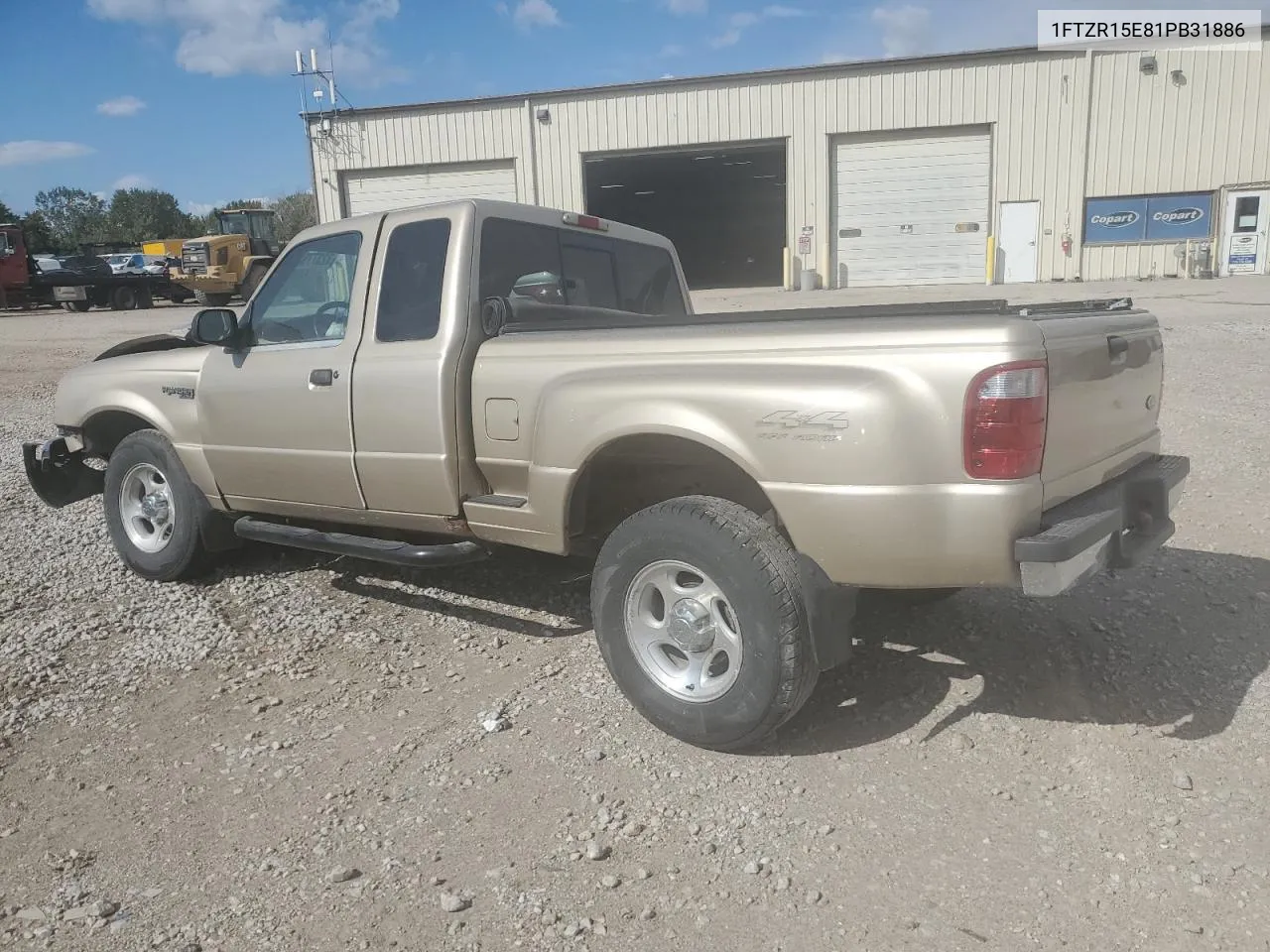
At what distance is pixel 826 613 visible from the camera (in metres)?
3.11

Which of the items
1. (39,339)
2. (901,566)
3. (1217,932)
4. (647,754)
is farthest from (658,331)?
(39,339)

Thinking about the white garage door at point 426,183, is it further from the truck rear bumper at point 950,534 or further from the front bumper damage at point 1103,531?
the truck rear bumper at point 950,534

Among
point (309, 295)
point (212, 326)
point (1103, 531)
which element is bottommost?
point (1103, 531)

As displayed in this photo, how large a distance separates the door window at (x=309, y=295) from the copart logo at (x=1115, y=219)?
2517 centimetres

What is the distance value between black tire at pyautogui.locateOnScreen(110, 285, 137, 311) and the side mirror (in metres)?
29.7

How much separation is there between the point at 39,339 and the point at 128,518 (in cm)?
1776

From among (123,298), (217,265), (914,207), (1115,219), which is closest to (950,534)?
(914,207)

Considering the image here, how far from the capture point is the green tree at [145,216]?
300 feet

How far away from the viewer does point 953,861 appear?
2.76 meters

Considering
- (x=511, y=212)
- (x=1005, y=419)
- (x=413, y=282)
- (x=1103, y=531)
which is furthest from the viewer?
(x=511, y=212)

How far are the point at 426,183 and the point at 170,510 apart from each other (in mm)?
25731

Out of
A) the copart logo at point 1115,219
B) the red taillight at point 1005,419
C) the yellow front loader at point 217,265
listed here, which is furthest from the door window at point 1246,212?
the red taillight at point 1005,419

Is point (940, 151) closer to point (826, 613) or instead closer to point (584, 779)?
point (826, 613)

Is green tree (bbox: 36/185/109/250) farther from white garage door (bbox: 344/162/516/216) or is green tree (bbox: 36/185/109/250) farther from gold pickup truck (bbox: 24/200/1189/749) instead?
gold pickup truck (bbox: 24/200/1189/749)
